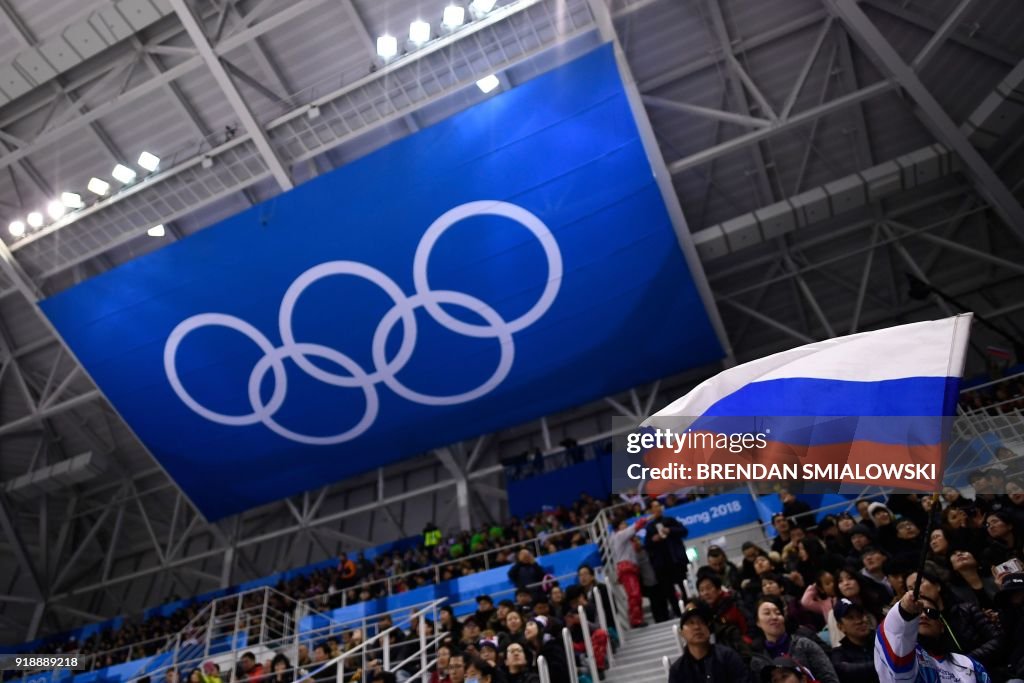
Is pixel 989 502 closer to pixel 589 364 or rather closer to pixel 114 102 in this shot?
pixel 589 364

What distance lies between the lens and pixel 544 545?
1509cm

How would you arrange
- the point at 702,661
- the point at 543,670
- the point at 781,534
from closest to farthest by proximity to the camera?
the point at 702,661
the point at 543,670
the point at 781,534

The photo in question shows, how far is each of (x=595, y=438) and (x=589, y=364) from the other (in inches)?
148

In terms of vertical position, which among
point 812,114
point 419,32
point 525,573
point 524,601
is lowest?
point 524,601

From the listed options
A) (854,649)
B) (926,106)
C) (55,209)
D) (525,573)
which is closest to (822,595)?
(854,649)

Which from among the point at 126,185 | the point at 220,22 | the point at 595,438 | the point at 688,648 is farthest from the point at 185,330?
the point at 688,648

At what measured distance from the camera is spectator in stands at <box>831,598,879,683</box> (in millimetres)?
4652

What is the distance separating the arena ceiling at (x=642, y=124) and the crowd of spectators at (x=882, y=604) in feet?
30.7

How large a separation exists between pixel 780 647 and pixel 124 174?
15240mm

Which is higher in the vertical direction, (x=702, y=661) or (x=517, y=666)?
(x=517, y=666)

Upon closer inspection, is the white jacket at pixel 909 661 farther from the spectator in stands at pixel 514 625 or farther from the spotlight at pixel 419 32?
the spotlight at pixel 419 32

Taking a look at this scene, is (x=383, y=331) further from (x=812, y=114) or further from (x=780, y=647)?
(x=780, y=647)

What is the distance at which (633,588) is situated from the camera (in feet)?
29.5

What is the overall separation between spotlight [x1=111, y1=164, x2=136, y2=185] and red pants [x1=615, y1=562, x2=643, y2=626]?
1293cm
